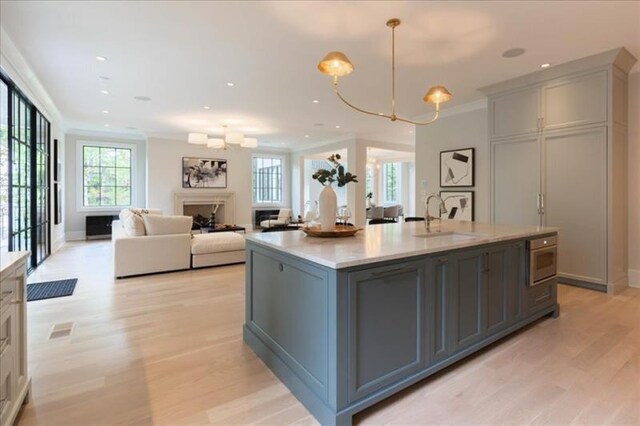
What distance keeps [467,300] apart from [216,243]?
157 inches

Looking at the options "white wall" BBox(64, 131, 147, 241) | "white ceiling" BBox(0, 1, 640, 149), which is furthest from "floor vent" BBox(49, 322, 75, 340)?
"white wall" BBox(64, 131, 147, 241)

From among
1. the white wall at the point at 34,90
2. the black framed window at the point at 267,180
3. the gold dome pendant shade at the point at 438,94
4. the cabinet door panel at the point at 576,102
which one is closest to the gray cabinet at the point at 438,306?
the gold dome pendant shade at the point at 438,94

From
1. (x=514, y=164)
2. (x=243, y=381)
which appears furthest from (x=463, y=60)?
(x=243, y=381)

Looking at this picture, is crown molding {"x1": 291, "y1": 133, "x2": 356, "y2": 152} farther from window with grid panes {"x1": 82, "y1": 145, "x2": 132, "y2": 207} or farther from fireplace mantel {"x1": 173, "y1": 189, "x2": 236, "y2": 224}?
window with grid panes {"x1": 82, "y1": 145, "x2": 132, "y2": 207}

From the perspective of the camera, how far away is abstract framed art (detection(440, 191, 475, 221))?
220 inches

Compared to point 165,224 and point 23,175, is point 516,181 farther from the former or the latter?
point 23,175

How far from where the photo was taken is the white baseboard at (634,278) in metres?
4.04

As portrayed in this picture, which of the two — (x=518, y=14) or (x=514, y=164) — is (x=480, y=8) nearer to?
(x=518, y=14)

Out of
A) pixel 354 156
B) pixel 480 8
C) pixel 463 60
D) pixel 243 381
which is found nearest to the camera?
pixel 243 381

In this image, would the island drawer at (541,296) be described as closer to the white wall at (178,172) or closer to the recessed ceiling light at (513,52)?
the recessed ceiling light at (513,52)

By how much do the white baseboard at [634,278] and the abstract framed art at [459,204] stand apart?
2069 mm

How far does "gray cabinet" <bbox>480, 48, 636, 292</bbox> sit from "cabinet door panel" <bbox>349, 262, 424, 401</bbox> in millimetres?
3279

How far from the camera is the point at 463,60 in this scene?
3762 millimetres

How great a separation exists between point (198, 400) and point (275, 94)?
14.2 feet
